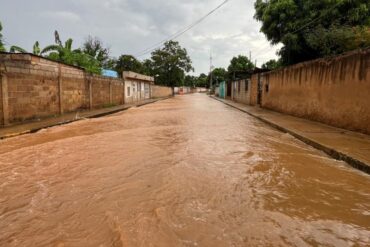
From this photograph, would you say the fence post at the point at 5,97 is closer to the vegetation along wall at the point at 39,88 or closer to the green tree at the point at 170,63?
the vegetation along wall at the point at 39,88

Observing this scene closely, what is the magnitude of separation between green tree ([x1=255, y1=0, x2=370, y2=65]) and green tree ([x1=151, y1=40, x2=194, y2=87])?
38215mm

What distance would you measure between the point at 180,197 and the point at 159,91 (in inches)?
1796

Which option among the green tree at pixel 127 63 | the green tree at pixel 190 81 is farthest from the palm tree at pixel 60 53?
the green tree at pixel 190 81

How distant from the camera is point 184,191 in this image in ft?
12.7

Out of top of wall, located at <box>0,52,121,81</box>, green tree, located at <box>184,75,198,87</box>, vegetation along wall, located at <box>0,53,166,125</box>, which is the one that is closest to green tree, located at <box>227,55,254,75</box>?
vegetation along wall, located at <box>0,53,166,125</box>

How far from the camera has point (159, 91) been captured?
48.5 meters

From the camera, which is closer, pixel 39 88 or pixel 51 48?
pixel 39 88

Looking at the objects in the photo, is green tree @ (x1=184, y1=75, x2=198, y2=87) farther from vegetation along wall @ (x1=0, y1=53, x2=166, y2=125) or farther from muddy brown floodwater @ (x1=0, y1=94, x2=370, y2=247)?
muddy brown floodwater @ (x1=0, y1=94, x2=370, y2=247)

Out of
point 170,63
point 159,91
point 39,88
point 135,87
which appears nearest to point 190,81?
point 170,63

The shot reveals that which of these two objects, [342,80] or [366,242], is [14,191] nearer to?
[366,242]

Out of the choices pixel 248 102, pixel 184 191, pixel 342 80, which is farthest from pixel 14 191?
pixel 248 102

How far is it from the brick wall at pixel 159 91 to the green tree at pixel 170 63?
2.98m

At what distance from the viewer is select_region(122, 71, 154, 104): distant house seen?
1101 inches

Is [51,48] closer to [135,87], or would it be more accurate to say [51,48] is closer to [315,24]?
[135,87]
